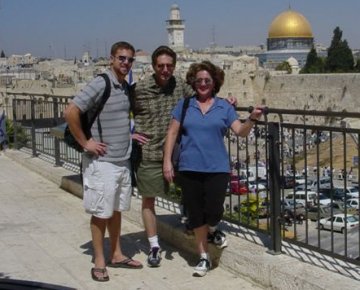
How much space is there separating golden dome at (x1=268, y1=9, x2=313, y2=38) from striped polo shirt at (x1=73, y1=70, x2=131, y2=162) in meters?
80.4

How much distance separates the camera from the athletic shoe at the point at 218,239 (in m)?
3.60

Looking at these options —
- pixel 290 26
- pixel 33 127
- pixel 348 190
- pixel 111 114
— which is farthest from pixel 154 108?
pixel 290 26

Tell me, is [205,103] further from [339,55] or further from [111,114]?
[339,55]

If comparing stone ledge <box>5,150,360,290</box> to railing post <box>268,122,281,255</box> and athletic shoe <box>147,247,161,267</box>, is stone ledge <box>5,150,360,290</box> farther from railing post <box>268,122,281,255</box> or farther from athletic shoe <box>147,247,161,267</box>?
athletic shoe <box>147,247,161,267</box>

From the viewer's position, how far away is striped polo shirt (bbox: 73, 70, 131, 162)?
3.27 m

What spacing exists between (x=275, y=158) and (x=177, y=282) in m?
0.90

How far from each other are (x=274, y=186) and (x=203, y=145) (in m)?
0.50

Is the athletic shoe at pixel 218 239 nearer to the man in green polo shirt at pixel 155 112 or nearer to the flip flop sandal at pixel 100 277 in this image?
the man in green polo shirt at pixel 155 112

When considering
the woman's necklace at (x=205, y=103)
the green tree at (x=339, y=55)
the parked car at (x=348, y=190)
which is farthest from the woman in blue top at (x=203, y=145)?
the green tree at (x=339, y=55)

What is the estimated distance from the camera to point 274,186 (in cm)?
342

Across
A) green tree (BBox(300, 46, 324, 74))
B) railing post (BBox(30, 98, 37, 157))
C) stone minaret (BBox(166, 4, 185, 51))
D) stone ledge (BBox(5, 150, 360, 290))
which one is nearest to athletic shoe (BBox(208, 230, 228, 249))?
stone ledge (BBox(5, 150, 360, 290))

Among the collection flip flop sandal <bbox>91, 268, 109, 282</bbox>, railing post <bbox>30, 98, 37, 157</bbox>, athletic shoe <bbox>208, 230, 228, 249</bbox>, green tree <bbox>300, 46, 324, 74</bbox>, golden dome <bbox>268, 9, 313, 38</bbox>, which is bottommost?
flip flop sandal <bbox>91, 268, 109, 282</bbox>

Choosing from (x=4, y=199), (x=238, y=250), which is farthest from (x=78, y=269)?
(x=4, y=199)

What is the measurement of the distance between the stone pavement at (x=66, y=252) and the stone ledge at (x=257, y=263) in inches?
2.2
